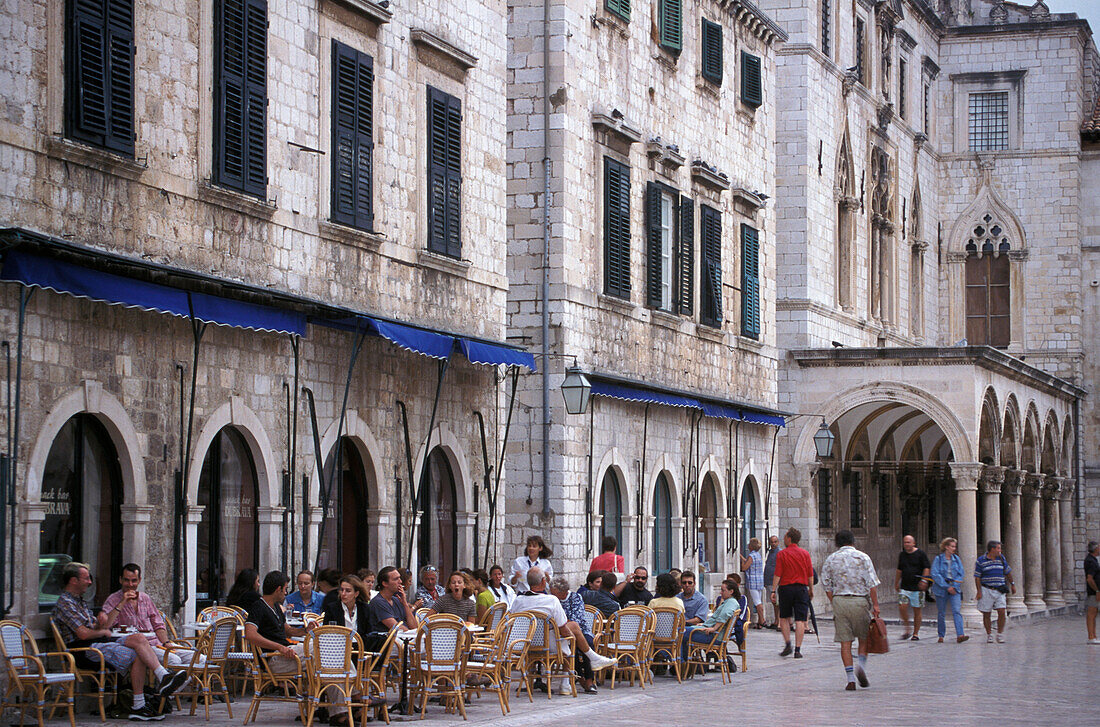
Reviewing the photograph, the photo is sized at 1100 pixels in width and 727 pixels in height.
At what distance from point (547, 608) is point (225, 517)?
10.3 ft

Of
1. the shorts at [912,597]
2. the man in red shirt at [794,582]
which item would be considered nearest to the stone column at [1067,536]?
the shorts at [912,597]

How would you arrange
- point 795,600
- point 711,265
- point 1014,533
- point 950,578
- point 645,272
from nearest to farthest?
point 795,600 → point 950,578 → point 645,272 → point 711,265 → point 1014,533

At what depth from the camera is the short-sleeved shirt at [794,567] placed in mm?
21844

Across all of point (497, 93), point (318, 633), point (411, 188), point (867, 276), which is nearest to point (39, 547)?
point (318, 633)

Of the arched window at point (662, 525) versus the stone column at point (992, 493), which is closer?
the arched window at point (662, 525)

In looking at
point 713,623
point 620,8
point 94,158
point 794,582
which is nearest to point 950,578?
point 794,582

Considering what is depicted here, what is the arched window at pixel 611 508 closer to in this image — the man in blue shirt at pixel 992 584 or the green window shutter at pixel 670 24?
the man in blue shirt at pixel 992 584

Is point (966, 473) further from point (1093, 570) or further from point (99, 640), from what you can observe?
point (99, 640)

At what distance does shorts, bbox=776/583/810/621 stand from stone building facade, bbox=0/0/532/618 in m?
3.91

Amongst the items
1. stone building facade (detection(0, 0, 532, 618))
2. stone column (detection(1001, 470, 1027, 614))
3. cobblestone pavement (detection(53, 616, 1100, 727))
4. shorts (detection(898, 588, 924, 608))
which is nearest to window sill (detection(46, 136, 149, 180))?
stone building facade (detection(0, 0, 532, 618))

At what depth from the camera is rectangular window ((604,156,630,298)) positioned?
80.7 ft

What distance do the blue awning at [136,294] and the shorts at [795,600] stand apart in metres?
8.35

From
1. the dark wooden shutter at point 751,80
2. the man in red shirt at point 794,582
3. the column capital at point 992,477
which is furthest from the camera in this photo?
the column capital at point 992,477

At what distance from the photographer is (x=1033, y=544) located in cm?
3866
